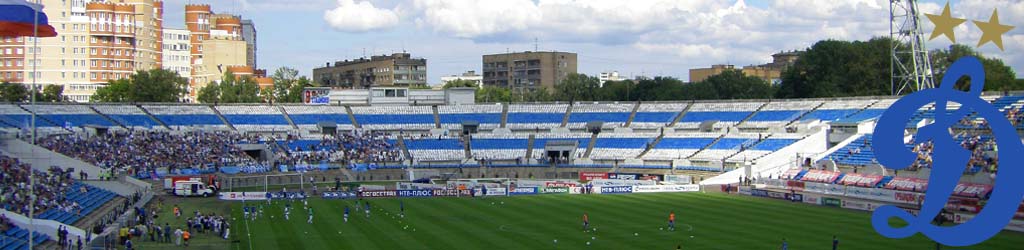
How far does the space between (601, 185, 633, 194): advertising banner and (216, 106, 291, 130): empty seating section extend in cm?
3787

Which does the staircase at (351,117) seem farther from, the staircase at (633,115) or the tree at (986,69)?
the tree at (986,69)

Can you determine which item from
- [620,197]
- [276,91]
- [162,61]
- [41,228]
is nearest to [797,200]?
[620,197]

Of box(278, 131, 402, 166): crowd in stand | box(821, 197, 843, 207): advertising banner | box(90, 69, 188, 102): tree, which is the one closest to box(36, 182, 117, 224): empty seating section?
box(278, 131, 402, 166): crowd in stand

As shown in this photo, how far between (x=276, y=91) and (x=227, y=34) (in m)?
32.5

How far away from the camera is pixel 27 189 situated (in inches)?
1870

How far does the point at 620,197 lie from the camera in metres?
69.1

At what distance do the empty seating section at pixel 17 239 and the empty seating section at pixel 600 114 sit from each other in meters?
66.0

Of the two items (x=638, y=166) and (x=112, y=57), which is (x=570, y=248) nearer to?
(x=638, y=166)

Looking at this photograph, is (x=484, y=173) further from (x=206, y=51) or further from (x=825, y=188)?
(x=206, y=51)

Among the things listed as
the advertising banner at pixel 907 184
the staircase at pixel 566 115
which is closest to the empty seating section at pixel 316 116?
the staircase at pixel 566 115

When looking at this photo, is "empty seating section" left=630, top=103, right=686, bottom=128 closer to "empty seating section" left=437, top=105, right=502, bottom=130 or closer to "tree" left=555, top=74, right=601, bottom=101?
"empty seating section" left=437, top=105, right=502, bottom=130

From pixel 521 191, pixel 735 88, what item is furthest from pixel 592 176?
pixel 735 88

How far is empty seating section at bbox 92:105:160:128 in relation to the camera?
294 feet

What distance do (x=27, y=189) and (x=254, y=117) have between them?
5063cm
